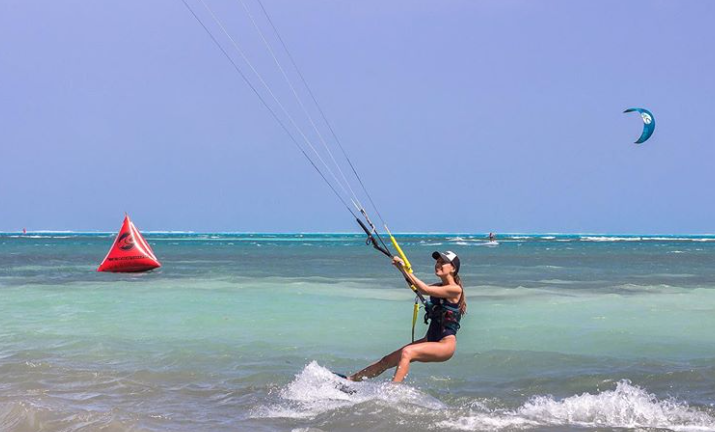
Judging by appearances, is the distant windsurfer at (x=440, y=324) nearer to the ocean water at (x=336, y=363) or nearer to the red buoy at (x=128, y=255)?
the ocean water at (x=336, y=363)

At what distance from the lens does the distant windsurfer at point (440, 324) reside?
327 inches

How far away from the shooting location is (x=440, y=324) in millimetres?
→ 8562

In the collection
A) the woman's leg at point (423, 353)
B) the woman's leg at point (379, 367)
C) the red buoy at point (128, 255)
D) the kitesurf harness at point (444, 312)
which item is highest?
the kitesurf harness at point (444, 312)

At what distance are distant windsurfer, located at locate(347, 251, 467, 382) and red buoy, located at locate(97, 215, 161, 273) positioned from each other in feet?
71.1

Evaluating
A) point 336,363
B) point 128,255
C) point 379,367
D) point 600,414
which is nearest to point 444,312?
point 379,367

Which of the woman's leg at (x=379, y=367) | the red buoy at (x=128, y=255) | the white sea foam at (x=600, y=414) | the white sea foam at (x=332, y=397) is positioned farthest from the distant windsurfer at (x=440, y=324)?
the red buoy at (x=128, y=255)

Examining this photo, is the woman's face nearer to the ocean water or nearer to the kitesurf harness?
the kitesurf harness

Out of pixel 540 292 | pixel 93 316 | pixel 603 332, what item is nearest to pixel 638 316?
pixel 603 332

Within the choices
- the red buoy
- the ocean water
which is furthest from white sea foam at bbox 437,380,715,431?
the red buoy

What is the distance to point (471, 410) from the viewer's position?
26.5ft

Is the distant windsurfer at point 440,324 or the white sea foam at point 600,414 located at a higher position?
the distant windsurfer at point 440,324

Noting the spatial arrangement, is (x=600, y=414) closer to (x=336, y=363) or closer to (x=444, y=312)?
(x=444, y=312)

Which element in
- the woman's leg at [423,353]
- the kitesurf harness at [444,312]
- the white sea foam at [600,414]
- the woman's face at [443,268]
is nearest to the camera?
the white sea foam at [600,414]

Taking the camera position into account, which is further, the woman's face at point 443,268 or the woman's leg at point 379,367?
the woman's leg at point 379,367
